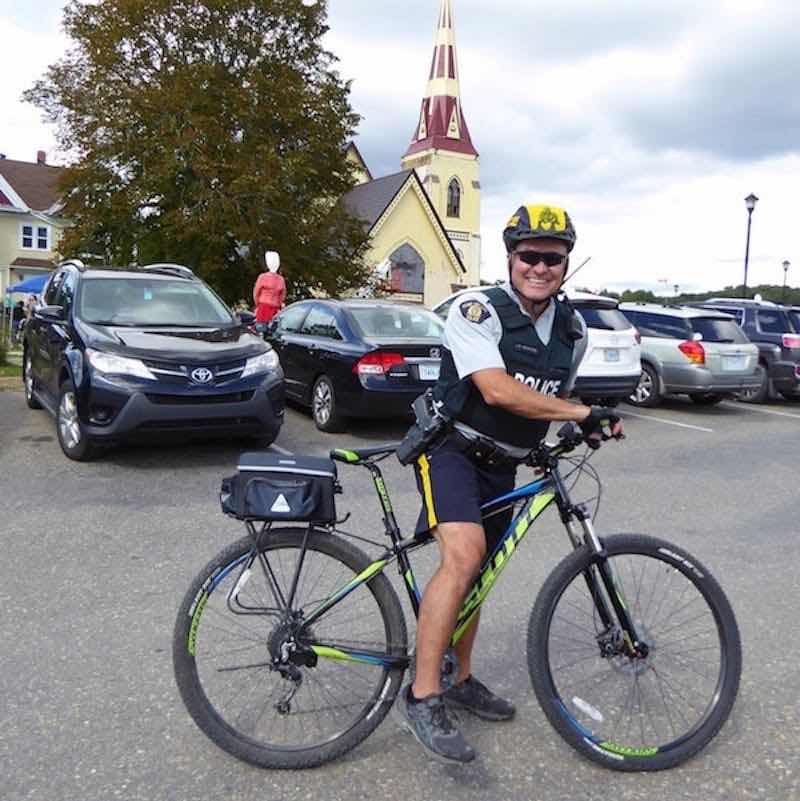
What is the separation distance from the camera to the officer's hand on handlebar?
2701 mm

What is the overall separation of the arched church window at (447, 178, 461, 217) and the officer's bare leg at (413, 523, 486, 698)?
67.3m

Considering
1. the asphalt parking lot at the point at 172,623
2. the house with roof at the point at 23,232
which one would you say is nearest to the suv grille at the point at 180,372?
the asphalt parking lot at the point at 172,623

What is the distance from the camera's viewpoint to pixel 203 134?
2712 cm

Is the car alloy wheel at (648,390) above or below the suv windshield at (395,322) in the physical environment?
below

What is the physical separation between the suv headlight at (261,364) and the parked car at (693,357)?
21.7ft

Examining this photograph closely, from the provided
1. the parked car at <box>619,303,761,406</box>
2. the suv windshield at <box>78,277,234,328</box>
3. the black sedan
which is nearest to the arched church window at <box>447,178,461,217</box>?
the parked car at <box>619,303,761,406</box>

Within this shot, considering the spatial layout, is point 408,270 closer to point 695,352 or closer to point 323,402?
point 695,352

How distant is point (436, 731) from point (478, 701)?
46 cm

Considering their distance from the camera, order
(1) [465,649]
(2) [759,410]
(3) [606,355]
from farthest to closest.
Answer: (2) [759,410] → (3) [606,355] → (1) [465,649]

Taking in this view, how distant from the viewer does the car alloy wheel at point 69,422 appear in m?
7.25

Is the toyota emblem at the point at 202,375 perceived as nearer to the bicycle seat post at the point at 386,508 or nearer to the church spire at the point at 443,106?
the bicycle seat post at the point at 386,508

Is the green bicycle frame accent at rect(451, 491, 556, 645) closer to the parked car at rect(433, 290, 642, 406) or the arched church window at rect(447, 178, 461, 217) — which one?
the parked car at rect(433, 290, 642, 406)

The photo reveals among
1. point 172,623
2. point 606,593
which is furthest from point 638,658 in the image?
point 172,623

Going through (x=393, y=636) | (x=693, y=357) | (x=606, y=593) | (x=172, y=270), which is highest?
(x=172, y=270)
